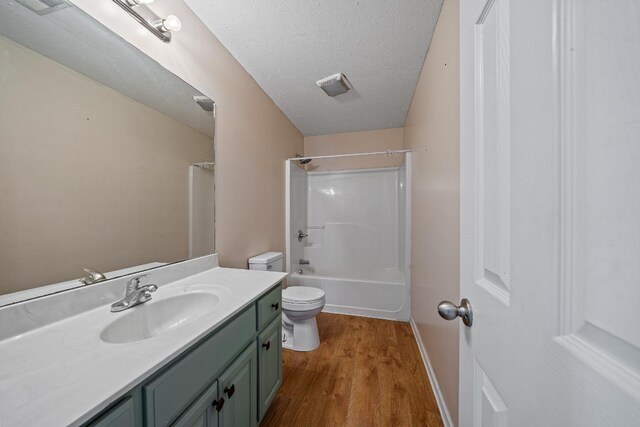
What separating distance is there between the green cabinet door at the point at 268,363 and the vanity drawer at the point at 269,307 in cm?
Answer: 4

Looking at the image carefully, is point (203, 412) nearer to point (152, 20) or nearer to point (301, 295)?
point (301, 295)

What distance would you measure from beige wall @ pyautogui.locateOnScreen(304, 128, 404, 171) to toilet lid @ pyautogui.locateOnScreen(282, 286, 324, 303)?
72.8 inches

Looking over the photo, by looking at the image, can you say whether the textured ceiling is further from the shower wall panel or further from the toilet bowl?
the toilet bowl

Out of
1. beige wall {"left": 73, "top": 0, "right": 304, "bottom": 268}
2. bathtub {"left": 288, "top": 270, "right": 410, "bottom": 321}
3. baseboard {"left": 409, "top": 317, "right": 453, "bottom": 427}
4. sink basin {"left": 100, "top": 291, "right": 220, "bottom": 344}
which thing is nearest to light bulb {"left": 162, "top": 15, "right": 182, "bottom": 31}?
beige wall {"left": 73, "top": 0, "right": 304, "bottom": 268}

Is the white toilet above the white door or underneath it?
underneath

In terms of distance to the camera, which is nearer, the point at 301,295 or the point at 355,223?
the point at 301,295

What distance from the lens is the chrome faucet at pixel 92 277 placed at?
84 cm

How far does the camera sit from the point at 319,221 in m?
3.29

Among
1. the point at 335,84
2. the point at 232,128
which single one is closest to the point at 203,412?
the point at 232,128

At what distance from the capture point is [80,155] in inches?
32.7

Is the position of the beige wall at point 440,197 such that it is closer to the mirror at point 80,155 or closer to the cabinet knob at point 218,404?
the cabinet knob at point 218,404

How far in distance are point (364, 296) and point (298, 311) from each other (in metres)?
0.98

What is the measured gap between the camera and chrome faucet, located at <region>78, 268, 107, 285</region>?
84 centimetres

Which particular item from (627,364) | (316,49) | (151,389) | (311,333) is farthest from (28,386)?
(316,49)
